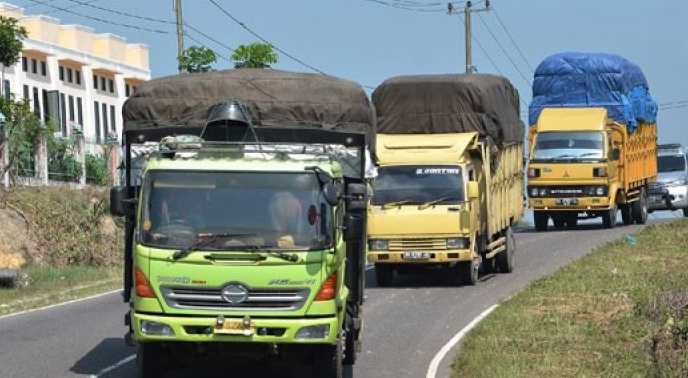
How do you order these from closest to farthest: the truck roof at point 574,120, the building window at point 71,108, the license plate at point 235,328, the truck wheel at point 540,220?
the license plate at point 235,328 → the truck roof at point 574,120 → the truck wheel at point 540,220 → the building window at point 71,108

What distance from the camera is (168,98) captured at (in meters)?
17.6

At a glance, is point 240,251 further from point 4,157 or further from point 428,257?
point 4,157

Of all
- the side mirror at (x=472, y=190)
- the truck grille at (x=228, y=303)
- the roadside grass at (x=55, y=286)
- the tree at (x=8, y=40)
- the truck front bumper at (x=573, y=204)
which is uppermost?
the tree at (x=8, y=40)

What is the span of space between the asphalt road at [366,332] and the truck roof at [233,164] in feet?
8.87

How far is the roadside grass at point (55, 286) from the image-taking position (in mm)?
26812

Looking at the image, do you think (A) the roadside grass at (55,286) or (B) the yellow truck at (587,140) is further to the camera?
(B) the yellow truck at (587,140)

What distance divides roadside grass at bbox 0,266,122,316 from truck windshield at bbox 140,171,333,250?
1041 centimetres

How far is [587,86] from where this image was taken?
42188mm

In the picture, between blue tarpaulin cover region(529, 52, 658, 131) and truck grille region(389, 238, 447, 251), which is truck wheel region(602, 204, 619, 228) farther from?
truck grille region(389, 238, 447, 251)

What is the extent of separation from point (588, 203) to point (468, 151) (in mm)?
13334

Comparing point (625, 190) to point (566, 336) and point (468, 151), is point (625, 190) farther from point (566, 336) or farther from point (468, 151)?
point (566, 336)

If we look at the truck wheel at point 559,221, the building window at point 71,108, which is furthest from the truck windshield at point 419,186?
the building window at point 71,108

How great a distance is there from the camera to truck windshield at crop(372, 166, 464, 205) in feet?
89.0

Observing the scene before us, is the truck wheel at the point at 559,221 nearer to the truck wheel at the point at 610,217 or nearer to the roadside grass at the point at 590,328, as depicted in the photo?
the truck wheel at the point at 610,217
